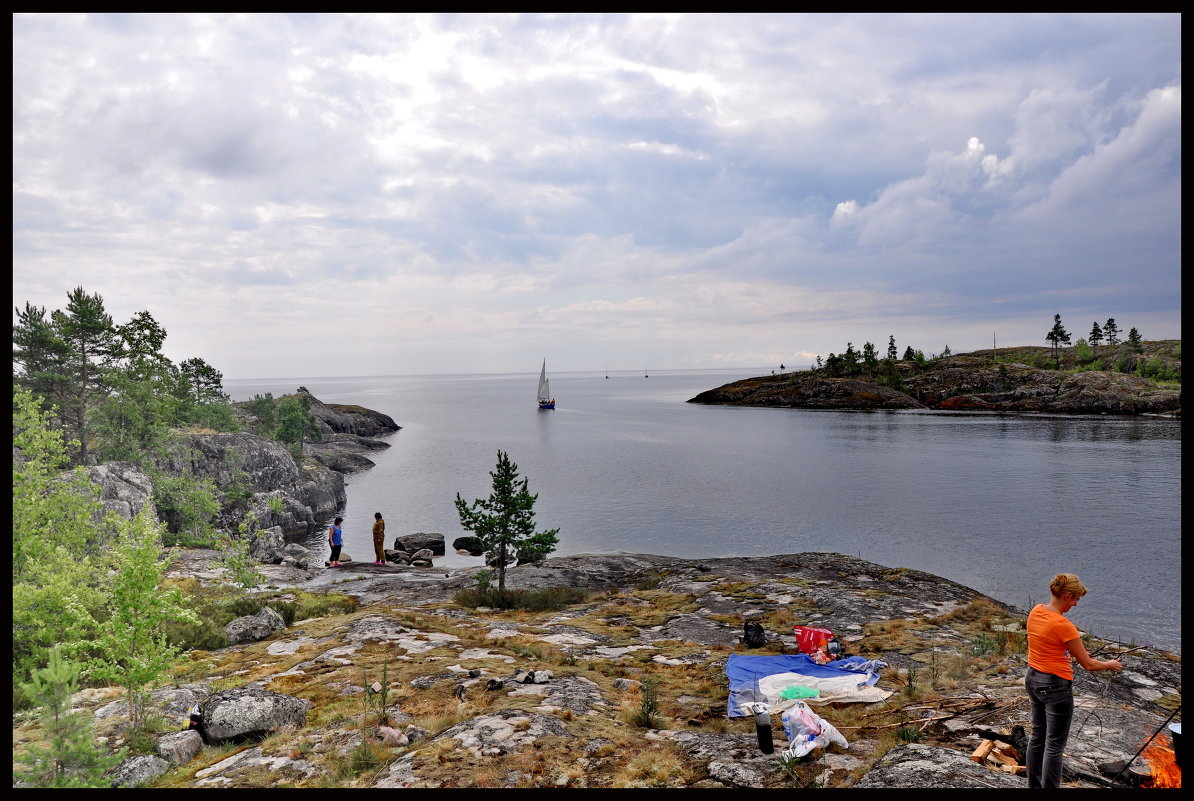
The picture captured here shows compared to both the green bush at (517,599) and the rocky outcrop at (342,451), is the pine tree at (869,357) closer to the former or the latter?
the rocky outcrop at (342,451)

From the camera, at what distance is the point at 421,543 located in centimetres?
4475

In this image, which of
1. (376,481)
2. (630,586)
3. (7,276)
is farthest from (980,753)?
(376,481)

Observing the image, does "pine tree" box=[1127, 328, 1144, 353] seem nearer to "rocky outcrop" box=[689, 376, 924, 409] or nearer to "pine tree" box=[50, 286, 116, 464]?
Answer: "rocky outcrop" box=[689, 376, 924, 409]

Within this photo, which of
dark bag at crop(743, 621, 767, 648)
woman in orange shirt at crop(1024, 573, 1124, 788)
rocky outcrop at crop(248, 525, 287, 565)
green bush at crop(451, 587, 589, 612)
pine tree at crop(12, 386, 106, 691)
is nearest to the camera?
woman in orange shirt at crop(1024, 573, 1124, 788)

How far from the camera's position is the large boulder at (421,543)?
1740 inches

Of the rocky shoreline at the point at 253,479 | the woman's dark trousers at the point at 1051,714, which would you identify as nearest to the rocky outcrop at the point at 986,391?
the rocky shoreline at the point at 253,479

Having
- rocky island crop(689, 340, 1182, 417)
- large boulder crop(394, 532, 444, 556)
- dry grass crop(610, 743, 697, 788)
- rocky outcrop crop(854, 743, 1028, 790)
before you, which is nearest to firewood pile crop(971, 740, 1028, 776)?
rocky outcrop crop(854, 743, 1028, 790)

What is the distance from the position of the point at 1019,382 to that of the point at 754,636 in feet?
→ 589

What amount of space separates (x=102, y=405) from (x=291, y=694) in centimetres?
5093

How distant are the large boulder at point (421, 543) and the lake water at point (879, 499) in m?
1.09

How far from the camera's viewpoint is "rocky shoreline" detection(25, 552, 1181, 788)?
917 cm

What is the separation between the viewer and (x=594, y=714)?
11969 millimetres

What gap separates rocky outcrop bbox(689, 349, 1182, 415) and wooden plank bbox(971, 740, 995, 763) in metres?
159
